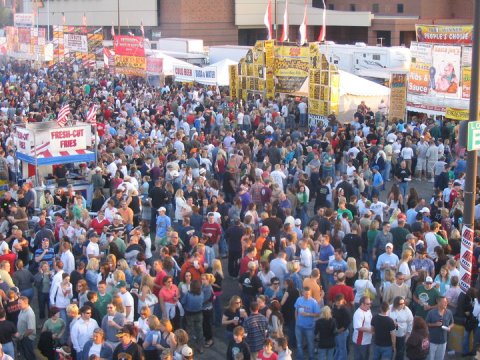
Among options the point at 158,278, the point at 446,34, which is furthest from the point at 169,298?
the point at 446,34

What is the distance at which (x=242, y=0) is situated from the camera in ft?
212

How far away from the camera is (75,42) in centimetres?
4603

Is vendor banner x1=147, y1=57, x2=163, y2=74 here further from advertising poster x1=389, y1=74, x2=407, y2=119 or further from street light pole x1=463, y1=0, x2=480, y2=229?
street light pole x1=463, y1=0, x2=480, y2=229

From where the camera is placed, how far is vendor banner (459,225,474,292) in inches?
428

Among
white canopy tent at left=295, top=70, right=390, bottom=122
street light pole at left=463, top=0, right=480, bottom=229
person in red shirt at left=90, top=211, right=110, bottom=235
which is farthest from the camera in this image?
white canopy tent at left=295, top=70, right=390, bottom=122

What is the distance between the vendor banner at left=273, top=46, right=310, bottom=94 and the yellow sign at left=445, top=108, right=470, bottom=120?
639 cm

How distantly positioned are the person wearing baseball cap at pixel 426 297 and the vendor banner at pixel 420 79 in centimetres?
1588

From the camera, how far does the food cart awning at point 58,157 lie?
58.7ft

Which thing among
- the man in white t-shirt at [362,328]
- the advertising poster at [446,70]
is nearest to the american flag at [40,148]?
the man in white t-shirt at [362,328]

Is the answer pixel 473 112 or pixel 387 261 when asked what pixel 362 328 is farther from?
pixel 473 112

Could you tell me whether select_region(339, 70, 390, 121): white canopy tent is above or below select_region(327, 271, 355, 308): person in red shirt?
above

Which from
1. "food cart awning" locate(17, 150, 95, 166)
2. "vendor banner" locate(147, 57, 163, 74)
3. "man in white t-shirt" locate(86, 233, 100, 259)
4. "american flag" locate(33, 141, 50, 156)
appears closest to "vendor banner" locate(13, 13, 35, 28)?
"vendor banner" locate(147, 57, 163, 74)

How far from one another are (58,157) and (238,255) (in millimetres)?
6197

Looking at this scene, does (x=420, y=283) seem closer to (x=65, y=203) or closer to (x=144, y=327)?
(x=144, y=327)
